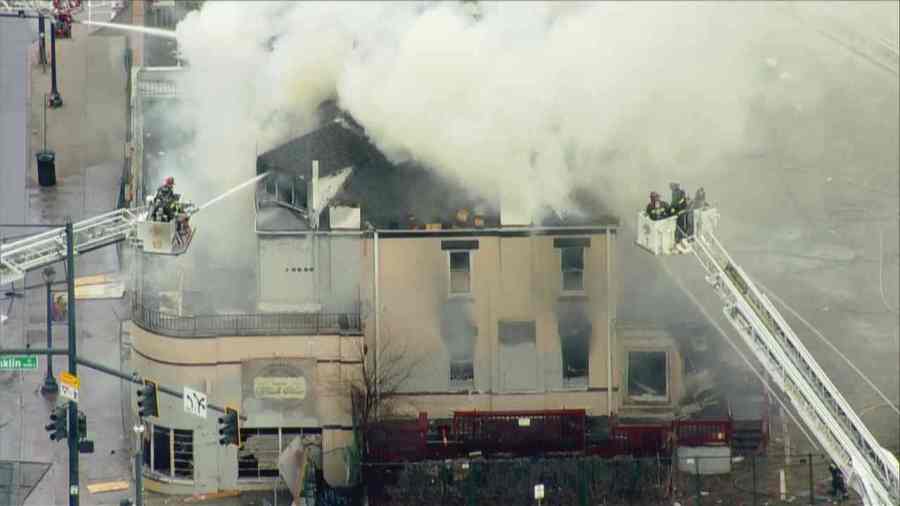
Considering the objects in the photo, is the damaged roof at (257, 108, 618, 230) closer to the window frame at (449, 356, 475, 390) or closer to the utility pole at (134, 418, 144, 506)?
the window frame at (449, 356, 475, 390)

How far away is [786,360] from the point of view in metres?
72.8

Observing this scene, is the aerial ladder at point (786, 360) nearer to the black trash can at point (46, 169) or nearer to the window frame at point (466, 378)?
the window frame at point (466, 378)

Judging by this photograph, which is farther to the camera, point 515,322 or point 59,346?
point 59,346

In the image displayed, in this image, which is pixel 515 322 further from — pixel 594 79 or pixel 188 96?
pixel 188 96

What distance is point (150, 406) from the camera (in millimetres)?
72062

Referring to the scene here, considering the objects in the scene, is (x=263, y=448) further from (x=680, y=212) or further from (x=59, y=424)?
(x=680, y=212)

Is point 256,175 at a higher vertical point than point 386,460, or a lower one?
higher

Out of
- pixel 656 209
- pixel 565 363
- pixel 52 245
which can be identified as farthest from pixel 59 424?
pixel 565 363

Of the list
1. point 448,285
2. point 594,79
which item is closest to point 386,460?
point 448,285

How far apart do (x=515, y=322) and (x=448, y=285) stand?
1.67 meters

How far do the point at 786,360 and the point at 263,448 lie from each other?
12703mm

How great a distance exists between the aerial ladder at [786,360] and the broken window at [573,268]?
4.50 m

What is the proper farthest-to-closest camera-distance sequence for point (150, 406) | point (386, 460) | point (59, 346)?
1. point (59, 346)
2. point (386, 460)
3. point (150, 406)

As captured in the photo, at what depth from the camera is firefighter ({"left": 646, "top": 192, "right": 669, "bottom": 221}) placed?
7450cm
